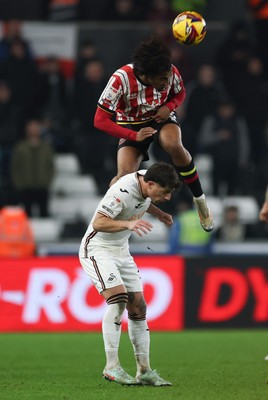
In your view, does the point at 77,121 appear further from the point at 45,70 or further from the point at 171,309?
the point at 171,309

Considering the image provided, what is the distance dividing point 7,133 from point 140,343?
31.8 feet

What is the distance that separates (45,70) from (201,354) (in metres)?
7.65

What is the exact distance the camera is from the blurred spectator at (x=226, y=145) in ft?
65.4

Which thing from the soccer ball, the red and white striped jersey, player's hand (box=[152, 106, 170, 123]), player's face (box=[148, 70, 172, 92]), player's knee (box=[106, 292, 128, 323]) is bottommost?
player's knee (box=[106, 292, 128, 323])

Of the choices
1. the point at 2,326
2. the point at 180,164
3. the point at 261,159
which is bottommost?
the point at 2,326

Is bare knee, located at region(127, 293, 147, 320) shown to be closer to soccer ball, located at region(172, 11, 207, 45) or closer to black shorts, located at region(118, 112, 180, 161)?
black shorts, located at region(118, 112, 180, 161)

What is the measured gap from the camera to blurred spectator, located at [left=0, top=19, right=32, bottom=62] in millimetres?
19469

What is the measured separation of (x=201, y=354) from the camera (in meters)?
13.7

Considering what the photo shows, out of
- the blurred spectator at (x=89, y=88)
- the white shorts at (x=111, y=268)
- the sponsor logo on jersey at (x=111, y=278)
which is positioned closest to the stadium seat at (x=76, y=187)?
the blurred spectator at (x=89, y=88)

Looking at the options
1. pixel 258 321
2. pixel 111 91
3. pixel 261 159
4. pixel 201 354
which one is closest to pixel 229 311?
pixel 258 321

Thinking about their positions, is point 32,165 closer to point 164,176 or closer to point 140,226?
point 164,176

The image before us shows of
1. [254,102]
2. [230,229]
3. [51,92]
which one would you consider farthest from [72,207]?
[254,102]

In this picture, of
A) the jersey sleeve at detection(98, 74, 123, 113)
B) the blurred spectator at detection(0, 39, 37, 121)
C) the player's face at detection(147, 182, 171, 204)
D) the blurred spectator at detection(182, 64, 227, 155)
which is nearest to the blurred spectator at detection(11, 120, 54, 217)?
the blurred spectator at detection(0, 39, 37, 121)

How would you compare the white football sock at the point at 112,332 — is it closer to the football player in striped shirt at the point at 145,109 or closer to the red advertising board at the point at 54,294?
the football player in striped shirt at the point at 145,109
